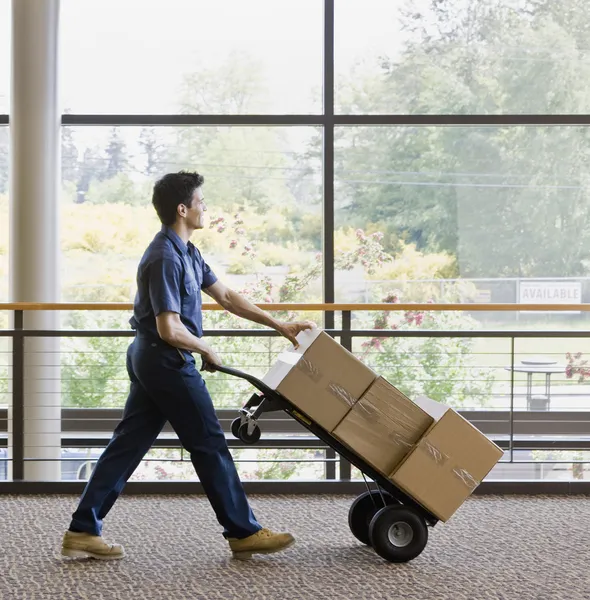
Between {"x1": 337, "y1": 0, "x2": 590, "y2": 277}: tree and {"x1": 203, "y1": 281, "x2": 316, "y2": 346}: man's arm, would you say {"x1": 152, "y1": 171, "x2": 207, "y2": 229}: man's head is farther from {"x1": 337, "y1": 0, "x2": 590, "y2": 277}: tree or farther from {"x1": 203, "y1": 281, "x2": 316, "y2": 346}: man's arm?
{"x1": 337, "y1": 0, "x2": 590, "y2": 277}: tree

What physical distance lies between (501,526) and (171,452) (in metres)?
2.83

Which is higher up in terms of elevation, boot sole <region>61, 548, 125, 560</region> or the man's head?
the man's head

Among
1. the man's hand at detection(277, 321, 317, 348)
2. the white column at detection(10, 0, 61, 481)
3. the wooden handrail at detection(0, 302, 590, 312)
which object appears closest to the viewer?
the man's hand at detection(277, 321, 317, 348)

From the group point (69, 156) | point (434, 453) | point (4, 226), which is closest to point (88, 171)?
point (69, 156)

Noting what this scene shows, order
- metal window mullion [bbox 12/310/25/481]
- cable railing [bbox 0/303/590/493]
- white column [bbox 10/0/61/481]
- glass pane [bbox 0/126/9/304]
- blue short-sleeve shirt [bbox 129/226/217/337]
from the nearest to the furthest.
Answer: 1. blue short-sleeve shirt [bbox 129/226/217/337]
2. metal window mullion [bbox 12/310/25/481]
3. white column [bbox 10/0/61/481]
4. cable railing [bbox 0/303/590/493]
5. glass pane [bbox 0/126/9/304]

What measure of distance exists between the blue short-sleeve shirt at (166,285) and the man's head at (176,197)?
6 centimetres

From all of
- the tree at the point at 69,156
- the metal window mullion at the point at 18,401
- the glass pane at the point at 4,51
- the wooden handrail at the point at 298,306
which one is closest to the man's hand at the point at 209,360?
the wooden handrail at the point at 298,306

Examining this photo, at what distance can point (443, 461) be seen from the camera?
10.5 ft

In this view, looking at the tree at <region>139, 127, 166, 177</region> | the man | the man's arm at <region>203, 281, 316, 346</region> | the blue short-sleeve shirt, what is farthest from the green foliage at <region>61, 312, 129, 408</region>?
the blue short-sleeve shirt

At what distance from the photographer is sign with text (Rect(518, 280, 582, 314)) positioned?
596cm

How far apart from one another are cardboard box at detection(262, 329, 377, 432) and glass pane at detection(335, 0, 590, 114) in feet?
10.0

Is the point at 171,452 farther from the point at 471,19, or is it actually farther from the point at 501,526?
the point at 471,19

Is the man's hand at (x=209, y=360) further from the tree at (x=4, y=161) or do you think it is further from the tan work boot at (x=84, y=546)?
the tree at (x=4, y=161)

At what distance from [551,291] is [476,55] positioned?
1627 millimetres
